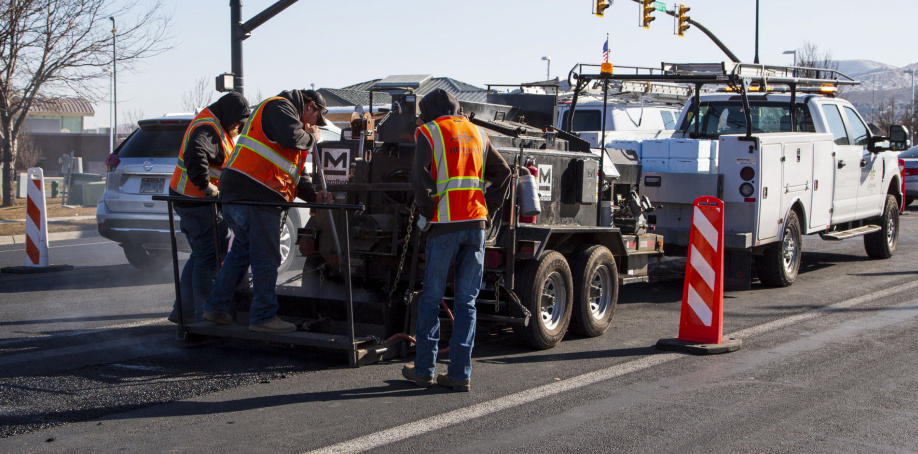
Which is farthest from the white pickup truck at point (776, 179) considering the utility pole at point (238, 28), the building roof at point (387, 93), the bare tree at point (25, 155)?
the bare tree at point (25, 155)

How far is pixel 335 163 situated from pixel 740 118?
6.19 m

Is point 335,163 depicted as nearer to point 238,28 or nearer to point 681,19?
point 238,28

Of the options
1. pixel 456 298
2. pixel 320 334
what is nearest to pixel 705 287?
pixel 456 298

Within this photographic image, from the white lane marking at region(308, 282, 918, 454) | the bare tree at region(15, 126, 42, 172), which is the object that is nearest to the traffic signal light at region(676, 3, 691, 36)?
the white lane marking at region(308, 282, 918, 454)

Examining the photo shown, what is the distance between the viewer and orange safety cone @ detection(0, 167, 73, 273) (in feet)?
36.4

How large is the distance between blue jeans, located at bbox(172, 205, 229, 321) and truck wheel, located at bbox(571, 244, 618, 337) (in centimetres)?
286

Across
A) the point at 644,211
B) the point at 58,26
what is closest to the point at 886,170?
the point at 644,211

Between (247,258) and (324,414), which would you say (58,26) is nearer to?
(247,258)

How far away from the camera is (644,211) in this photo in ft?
29.1

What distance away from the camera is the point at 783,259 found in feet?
34.1

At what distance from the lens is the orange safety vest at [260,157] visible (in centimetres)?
649

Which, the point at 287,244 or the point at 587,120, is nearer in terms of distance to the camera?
the point at 287,244

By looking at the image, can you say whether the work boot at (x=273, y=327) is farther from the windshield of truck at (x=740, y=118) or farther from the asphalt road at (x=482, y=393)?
the windshield of truck at (x=740, y=118)

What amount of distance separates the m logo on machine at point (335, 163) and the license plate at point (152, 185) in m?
3.76
